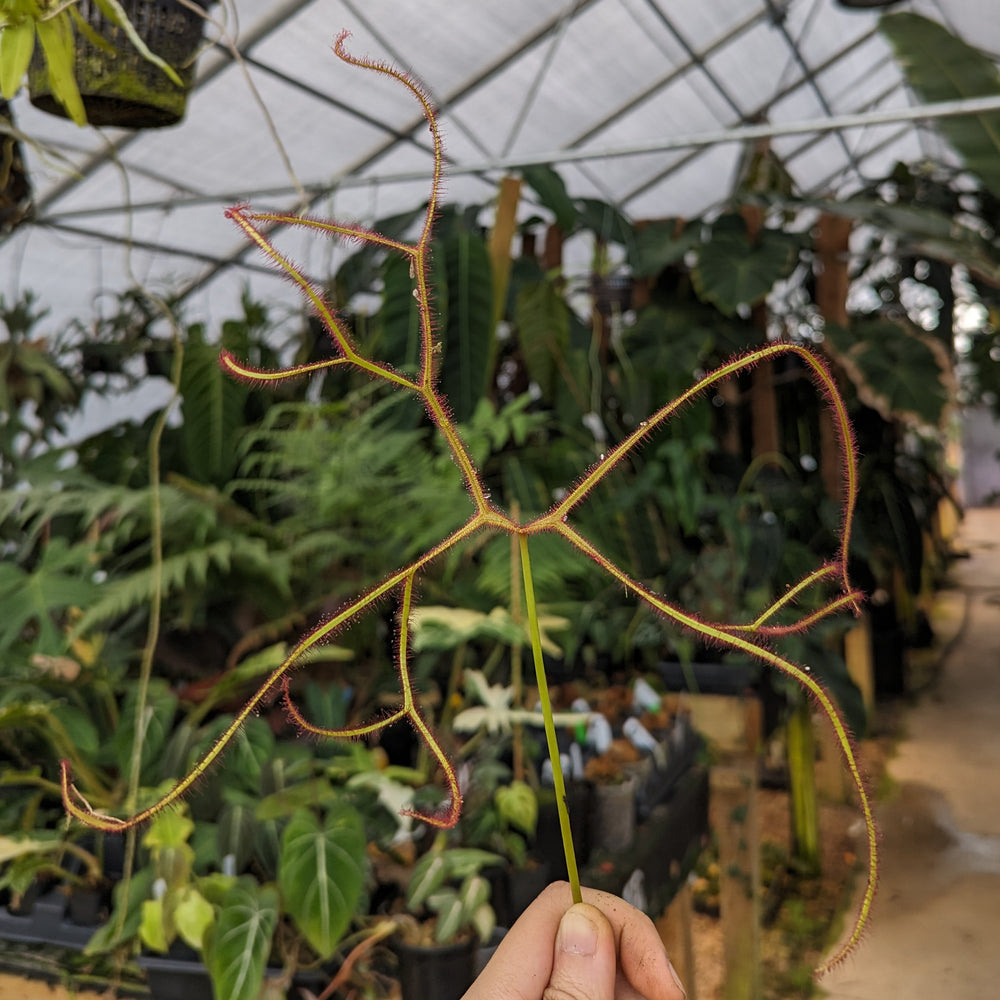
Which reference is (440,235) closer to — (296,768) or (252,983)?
(296,768)

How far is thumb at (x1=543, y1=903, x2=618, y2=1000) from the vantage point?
0.32 m

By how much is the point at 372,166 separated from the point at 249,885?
3.91m

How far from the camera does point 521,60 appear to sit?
4188 millimetres

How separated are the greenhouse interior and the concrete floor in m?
0.02

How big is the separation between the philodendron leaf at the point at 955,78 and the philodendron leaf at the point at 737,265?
47cm

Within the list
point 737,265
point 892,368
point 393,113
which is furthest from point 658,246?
point 393,113

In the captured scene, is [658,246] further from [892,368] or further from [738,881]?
[738,881]

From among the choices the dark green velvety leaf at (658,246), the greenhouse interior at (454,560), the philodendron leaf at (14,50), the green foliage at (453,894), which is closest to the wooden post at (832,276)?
the greenhouse interior at (454,560)

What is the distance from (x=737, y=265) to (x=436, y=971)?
1897mm

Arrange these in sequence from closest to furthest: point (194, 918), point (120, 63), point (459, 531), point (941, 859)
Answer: point (459, 531) < point (120, 63) < point (194, 918) < point (941, 859)

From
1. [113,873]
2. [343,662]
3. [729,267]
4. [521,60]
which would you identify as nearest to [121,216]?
[521,60]

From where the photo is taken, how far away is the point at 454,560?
1556 millimetres

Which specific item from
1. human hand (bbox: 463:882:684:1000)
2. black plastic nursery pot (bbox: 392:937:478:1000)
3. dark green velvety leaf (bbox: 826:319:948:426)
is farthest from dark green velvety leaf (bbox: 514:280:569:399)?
human hand (bbox: 463:882:684:1000)

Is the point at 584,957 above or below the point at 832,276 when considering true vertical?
below
